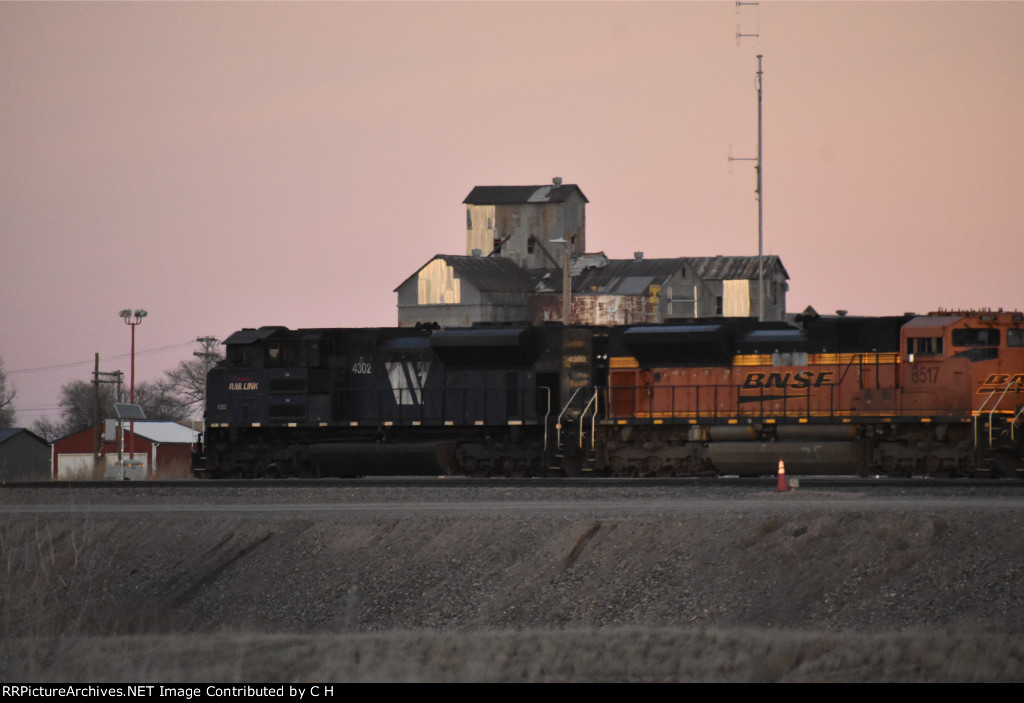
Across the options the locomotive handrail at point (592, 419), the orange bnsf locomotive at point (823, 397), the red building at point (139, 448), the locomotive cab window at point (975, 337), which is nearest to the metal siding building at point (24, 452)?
the red building at point (139, 448)

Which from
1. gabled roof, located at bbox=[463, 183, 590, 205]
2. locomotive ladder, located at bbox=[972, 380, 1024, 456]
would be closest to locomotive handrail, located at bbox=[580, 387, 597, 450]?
locomotive ladder, located at bbox=[972, 380, 1024, 456]

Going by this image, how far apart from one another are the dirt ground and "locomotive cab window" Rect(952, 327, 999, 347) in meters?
4.99

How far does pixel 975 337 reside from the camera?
23312 mm

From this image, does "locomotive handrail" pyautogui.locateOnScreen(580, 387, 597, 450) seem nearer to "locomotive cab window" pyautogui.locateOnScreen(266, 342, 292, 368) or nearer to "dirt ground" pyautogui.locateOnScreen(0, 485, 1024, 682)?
"dirt ground" pyautogui.locateOnScreen(0, 485, 1024, 682)

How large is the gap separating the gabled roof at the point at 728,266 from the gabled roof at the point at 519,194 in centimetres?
744

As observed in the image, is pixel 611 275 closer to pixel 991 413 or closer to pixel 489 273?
pixel 489 273

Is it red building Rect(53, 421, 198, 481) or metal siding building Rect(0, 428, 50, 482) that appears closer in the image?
metal siding building Rect(0, 428, 50, 482)

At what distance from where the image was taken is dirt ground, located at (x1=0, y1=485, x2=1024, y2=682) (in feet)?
40.6

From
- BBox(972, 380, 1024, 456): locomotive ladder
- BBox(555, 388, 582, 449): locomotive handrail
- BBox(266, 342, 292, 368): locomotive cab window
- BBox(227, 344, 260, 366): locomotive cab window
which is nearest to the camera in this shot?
BBox(972, 380, 1024, 456): locomotive ladder

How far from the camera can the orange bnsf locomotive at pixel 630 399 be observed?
2330 centimetres

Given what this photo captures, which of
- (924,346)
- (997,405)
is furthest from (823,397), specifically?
(997,405)

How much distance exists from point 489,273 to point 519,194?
645 centimetres

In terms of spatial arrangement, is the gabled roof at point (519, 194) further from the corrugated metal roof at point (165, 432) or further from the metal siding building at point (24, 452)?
the metal siding building at point (24, 452)

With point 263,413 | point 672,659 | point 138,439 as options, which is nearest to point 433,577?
point 672,659
